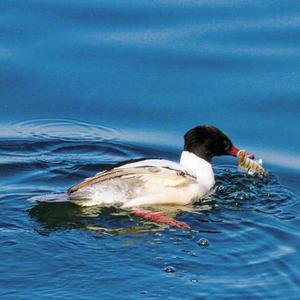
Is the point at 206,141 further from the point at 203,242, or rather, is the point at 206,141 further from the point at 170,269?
the point at 170,269

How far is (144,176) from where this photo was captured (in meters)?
11.6

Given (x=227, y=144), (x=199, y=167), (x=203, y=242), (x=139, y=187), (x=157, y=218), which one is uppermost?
(x=227, y=144)

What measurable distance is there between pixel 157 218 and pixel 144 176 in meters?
0.46

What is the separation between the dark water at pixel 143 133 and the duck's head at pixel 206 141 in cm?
36

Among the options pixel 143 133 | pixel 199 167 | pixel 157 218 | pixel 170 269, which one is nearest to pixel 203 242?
pixel 170 269

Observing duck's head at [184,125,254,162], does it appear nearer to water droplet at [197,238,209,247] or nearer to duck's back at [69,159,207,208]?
duck's back at [69,159,207,208]

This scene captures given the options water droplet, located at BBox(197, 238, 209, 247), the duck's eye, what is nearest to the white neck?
the duck's eye

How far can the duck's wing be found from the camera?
1142cm

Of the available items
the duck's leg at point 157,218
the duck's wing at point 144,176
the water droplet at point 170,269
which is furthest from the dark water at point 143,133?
the duck's wing at point 144,176

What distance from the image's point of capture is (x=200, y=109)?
13.3 metres

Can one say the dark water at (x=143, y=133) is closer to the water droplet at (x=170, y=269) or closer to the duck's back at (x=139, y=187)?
the water droplet at (x=170, y=269)

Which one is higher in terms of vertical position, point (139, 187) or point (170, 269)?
point (139, 187)

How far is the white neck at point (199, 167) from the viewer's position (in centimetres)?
1211

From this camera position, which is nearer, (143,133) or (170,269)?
(170,269)
